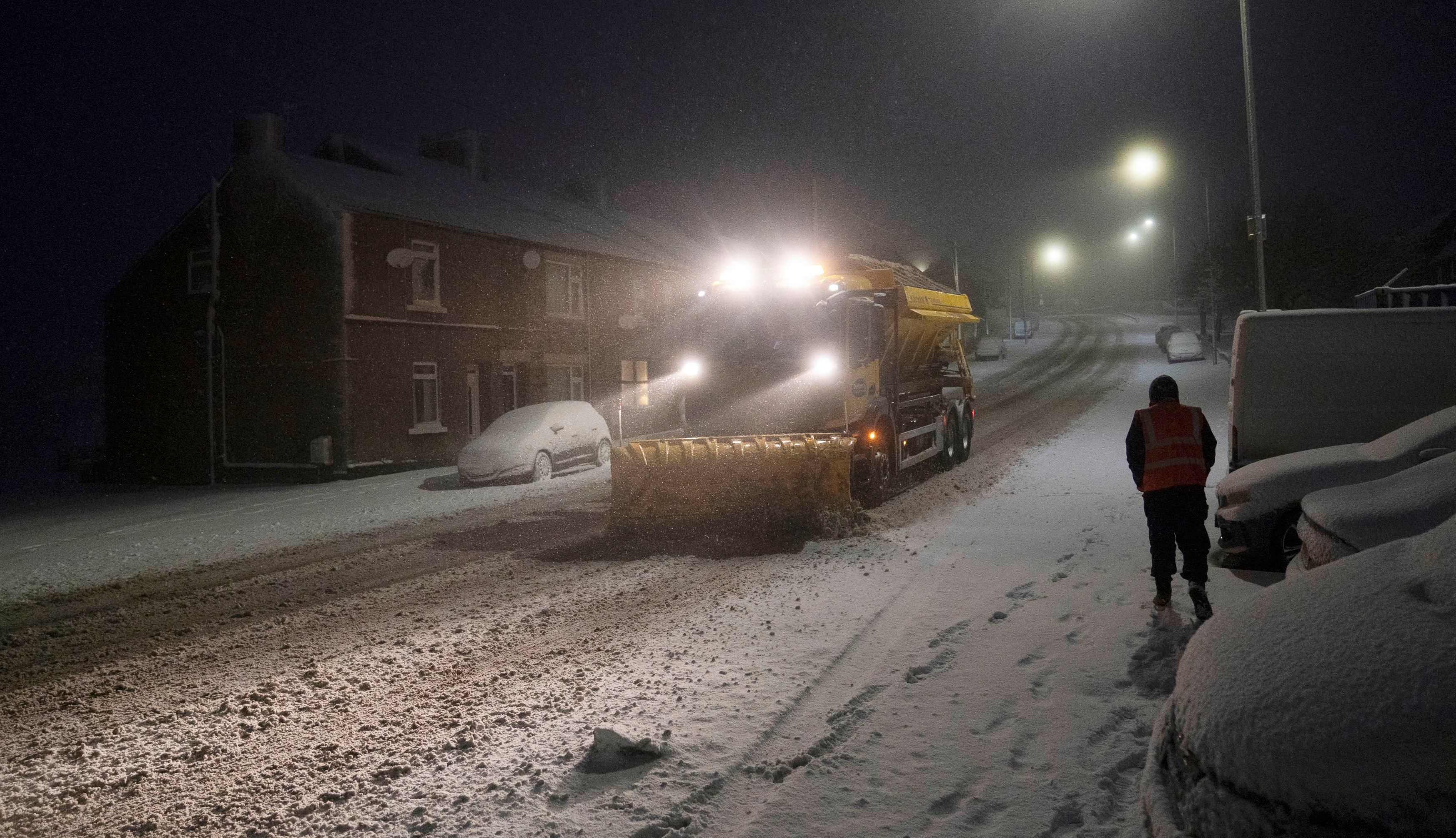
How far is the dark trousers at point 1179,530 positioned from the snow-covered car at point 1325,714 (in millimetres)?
3898

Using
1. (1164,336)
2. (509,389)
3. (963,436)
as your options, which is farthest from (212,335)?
(1164,336)

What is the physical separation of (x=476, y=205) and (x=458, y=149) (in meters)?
5.55

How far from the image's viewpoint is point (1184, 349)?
41250 mm

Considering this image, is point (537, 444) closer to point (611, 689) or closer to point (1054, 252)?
point (611, 689)

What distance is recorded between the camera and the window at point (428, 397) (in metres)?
23.4

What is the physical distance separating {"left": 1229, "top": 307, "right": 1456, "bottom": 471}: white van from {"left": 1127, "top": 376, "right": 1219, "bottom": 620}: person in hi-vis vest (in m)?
2.51

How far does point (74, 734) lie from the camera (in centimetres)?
497

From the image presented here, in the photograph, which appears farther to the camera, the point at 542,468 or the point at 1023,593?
the point at 542,468

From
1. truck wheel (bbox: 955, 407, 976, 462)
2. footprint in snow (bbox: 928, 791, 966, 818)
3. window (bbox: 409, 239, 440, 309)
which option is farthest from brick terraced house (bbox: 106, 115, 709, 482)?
footprint in snow (bbox: 928, 791, 966, 818)

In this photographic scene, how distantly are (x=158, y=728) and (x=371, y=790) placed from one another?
1782 millimetres

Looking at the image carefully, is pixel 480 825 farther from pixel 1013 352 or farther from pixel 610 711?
pixel 1013 352

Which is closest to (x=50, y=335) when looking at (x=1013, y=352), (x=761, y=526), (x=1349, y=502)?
(x=1013, y=352)

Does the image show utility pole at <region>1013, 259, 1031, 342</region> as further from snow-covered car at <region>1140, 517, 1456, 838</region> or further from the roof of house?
snow-covered car at <region>1140, 517, 1456, 838</region>

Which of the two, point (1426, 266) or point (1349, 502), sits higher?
point (1426, 266)
